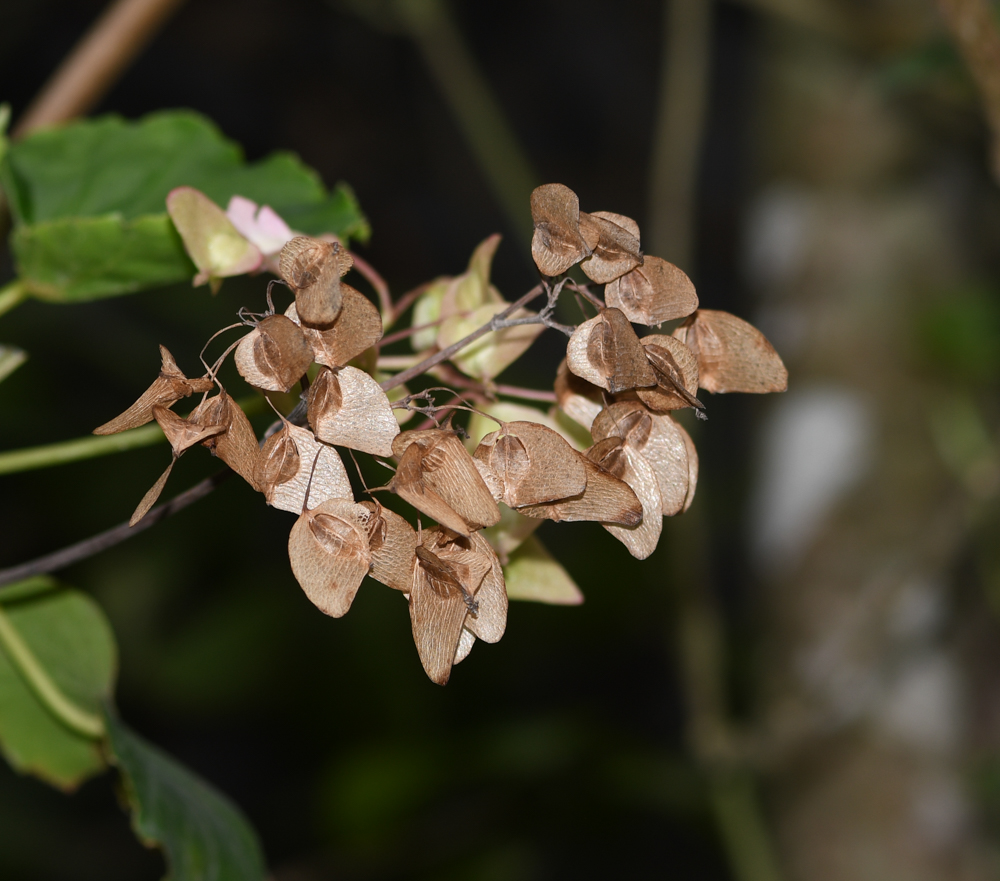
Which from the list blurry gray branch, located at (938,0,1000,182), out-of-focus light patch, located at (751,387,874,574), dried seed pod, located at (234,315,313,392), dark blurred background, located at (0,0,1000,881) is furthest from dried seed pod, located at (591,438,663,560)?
out-of-focus light patch, located at (751,387,874,574)

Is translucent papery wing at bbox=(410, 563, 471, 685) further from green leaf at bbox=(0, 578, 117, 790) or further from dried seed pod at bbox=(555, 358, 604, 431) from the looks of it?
green leaf at bbox=(0, 578, 117, 790)

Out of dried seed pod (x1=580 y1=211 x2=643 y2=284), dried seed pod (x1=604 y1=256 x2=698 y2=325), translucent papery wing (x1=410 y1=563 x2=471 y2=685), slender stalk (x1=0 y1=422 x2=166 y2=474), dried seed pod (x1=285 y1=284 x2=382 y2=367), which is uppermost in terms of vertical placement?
dried seed pod (x1=580 y1=211 x2=643 y2=284)

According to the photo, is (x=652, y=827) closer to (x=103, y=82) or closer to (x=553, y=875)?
(x=553, y=875)

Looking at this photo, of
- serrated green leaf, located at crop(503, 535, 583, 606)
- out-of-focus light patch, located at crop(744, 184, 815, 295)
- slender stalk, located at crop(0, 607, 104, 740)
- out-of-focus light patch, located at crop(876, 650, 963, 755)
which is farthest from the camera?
out-of-focus light patch, located at crop(744, 184, 815, 295)

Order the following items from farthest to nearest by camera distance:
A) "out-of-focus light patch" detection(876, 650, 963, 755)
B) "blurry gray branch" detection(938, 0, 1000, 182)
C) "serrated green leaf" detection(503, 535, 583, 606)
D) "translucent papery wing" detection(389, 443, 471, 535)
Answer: "out-of-focus light patch" detection(876, 650, 963, 755), "blurry gray branch" detection(938, 0, 1000, 182), "serrated green leaf" detection(503, 535, 583, 606), "translucent papery wing" detection(389, 443, 471, 535)

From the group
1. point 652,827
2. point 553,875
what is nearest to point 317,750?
point 553,875

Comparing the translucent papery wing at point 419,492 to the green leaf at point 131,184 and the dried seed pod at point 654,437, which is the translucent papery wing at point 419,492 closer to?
the dried seed pod at point 654,437

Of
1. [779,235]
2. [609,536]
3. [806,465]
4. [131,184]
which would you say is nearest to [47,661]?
[131,184]
